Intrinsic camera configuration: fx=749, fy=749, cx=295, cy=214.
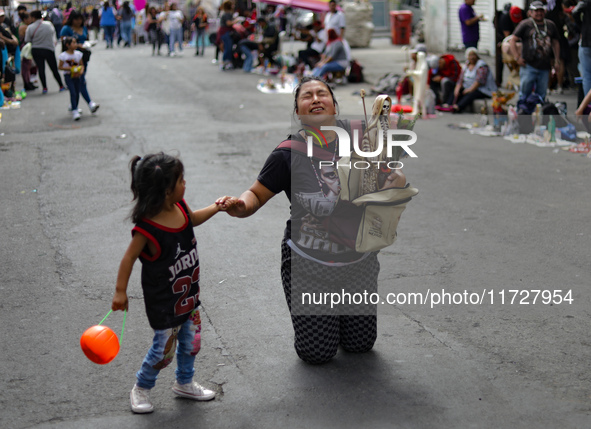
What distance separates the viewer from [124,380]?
389 centimetres

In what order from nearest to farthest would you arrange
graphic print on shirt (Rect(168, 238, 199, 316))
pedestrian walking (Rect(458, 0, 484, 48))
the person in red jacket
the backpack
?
graphic print on shirt (Rect(168, 238, 199, 316)) < the person in red jacket < pedestrian walking (Rect(458, 0, 484, 48)) < the backpack

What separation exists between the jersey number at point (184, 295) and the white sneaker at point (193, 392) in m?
0.41

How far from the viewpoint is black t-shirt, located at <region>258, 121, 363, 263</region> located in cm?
387

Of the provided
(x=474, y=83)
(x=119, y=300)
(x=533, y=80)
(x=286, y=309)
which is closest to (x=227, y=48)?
(x=474, y=83)

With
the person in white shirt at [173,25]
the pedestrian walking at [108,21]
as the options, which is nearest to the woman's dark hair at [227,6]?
the person in white shirt at [173,25]

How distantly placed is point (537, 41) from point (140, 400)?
30.6ft

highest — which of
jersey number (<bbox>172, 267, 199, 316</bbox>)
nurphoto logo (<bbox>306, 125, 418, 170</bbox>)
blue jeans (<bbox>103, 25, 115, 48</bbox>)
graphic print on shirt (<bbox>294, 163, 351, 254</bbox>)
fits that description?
blue jeans (<bbox>103, 25, 115, 48</bbox>)

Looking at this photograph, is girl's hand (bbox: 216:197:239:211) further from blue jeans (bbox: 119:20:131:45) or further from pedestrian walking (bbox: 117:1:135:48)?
blue jeans (bbox: 119:20:131:45)

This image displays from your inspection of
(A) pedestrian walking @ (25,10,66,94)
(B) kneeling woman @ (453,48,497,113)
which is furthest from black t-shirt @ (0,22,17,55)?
(B) kneeling woman @ (453,48,497,113)

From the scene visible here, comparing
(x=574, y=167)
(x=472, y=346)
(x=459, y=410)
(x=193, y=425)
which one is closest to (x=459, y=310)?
(x=472, y=346)

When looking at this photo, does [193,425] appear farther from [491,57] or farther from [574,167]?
[491,57]

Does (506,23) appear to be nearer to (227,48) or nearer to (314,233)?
(227,48)

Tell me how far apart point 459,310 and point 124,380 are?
2.17 meters

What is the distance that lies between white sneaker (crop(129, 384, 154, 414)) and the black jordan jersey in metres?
0.36
